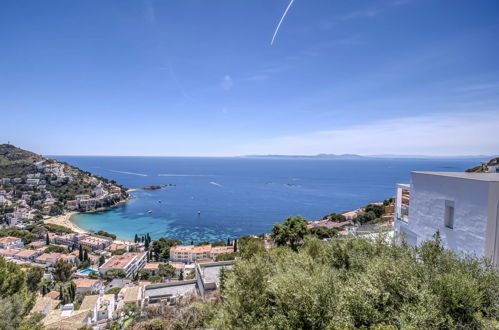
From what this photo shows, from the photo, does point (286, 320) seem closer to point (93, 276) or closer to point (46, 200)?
point (93, 276)

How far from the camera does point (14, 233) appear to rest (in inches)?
1688

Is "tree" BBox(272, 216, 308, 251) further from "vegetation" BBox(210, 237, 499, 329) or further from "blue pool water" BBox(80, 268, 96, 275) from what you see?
"blue pool water" BBox(80, 268, 96, 275)

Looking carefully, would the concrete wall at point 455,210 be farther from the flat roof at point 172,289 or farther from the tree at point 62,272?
the tree at point 62,272

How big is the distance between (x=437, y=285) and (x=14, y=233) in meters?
57.0

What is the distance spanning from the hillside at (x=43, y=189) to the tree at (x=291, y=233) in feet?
187

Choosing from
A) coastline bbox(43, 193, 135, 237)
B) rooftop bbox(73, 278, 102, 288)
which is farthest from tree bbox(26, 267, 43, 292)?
coastline bbox(43, 193, 135, 237)

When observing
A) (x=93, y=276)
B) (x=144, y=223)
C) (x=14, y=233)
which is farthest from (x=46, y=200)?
(x=93, y=276)

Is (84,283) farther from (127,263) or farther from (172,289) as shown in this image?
(172,289)

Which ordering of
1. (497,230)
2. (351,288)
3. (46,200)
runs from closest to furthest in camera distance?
1. (351,288)
2. (497,230)
3. (46,200)

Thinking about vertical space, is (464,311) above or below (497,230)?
below

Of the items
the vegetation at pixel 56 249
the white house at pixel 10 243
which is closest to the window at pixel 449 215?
the vegetation at pixel 56 249

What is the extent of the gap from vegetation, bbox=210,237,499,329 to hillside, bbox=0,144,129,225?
63008mm

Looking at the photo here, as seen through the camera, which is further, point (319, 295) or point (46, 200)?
point (46, 200)

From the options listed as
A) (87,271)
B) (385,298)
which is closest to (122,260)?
(87,271)
